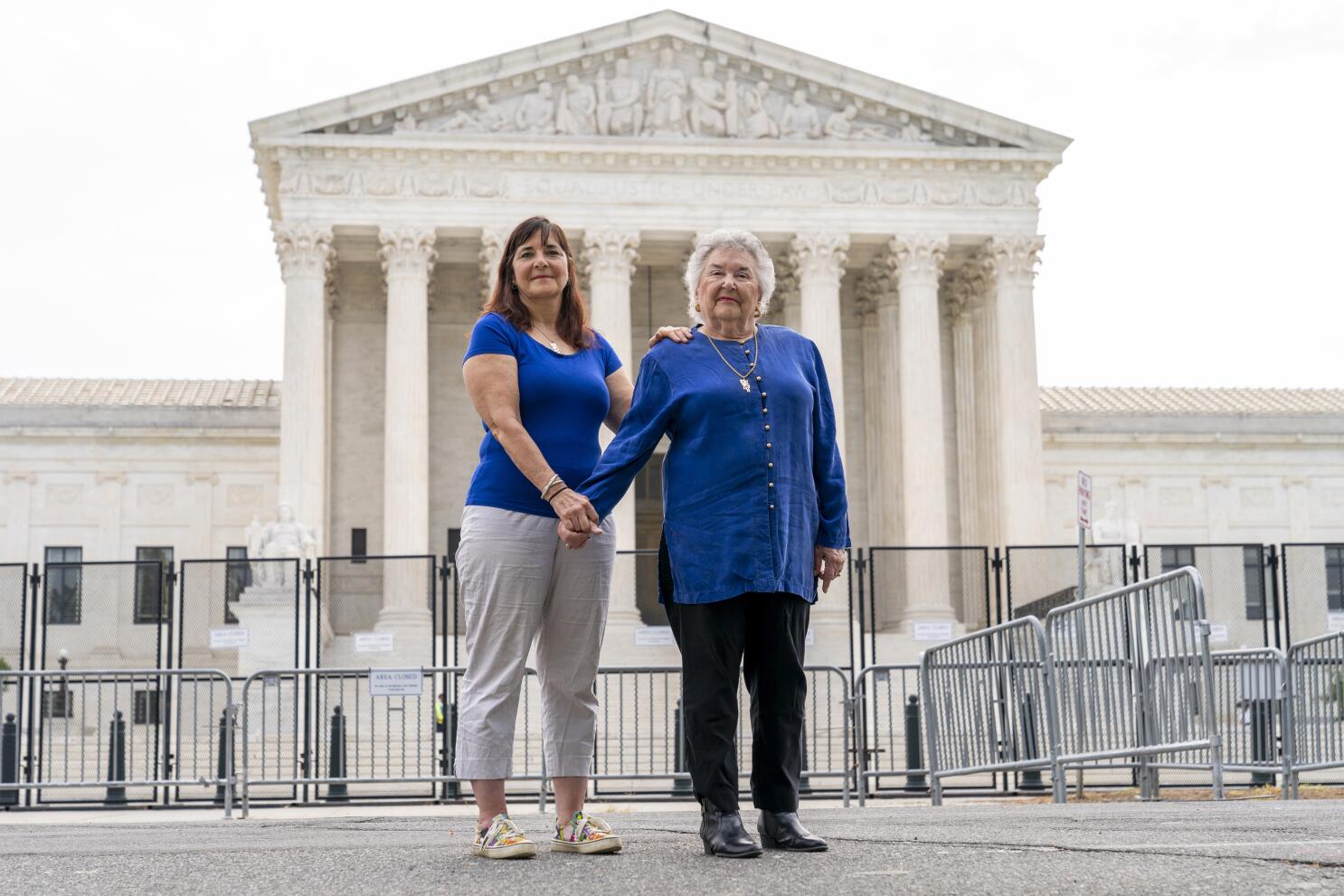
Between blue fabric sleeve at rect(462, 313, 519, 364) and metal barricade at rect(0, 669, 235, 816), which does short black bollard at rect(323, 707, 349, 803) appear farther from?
blue fabric sleeve at rect(462, 313, 519, 364)

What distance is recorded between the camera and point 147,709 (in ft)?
65.0

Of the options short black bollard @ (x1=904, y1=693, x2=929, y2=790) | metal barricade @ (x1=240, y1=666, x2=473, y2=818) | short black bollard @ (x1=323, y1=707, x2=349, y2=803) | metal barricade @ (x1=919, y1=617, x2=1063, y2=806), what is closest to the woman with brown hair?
metal barricade @ (x1=919, y1=617, x2=1063, y2=806)

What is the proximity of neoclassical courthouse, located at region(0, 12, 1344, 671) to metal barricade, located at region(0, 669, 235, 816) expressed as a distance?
15.2 metres

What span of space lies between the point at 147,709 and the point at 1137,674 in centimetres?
1216

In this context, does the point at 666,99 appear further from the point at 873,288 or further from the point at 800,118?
the point at 873,288

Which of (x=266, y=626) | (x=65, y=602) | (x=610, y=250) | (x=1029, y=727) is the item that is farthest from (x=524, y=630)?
(x=610, y=250)

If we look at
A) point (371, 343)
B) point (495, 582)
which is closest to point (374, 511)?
point (371, 343)

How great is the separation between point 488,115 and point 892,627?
1590cm

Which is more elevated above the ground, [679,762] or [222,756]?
[222,756]

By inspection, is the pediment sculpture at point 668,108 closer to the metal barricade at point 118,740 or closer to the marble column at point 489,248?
the marble column at point 489,248

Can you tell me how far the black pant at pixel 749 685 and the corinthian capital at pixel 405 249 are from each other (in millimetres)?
34898

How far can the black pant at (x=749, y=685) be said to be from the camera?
638 centimetres

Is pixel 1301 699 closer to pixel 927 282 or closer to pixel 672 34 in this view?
pixel 927 282

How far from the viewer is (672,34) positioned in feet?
139
